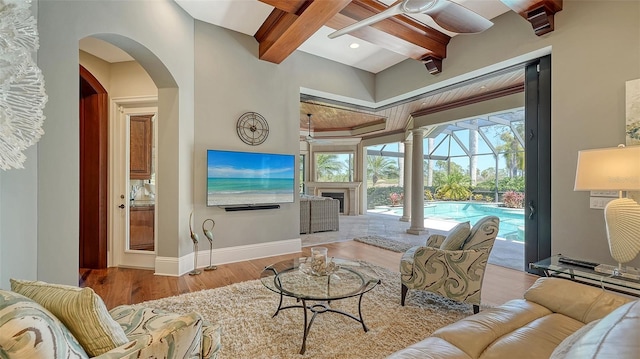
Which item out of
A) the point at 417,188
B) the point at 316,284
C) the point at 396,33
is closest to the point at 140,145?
the point at 316,284

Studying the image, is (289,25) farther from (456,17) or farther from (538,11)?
(538,11)

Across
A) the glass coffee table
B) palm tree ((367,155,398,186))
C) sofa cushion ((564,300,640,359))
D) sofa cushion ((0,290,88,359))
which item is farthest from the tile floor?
sofa cushion ((0,290,88,359))

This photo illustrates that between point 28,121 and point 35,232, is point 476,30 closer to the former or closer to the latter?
point 28,121

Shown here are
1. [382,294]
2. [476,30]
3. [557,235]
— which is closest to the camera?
[476,30]

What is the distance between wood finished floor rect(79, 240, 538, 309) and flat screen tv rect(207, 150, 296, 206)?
90cm

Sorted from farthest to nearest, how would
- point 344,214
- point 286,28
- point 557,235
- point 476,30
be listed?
point 344,214 < point 286,28 < point 557,235 < point 476,30

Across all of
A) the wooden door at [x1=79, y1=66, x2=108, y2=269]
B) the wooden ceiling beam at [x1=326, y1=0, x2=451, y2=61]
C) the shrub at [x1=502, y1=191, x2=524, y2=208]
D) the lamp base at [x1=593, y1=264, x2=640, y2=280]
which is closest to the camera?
the lamp base at [x1=593, y1=264, x2=640, y2=280]

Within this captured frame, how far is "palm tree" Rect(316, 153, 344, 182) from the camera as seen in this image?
34.8 feet

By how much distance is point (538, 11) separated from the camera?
114 inches

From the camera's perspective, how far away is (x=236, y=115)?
→ 3.91 metres

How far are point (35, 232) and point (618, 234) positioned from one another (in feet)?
13.4

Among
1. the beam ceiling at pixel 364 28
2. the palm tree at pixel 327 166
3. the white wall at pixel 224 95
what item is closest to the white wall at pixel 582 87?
the white wall at pixel 224 95

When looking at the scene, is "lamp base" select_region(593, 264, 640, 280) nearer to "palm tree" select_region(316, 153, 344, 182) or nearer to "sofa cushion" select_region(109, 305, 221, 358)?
"sofa cushion" select_region(109, 305, 221, 358)

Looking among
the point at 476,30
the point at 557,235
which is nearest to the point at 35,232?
the point at 476,30
